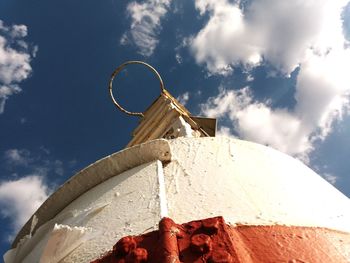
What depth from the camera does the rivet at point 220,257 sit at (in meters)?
1.83

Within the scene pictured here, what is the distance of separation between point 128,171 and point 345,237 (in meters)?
1.56

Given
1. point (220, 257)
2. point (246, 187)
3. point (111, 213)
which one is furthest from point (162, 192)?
point (220, 257)

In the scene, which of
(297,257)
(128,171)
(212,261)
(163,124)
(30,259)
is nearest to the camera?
(212,261)

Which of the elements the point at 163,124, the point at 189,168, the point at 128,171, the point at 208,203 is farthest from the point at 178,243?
the point at 163,124

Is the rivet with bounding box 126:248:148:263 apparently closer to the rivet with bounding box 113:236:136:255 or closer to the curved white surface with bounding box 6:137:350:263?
the rivet with bounding box 113:236:136:255

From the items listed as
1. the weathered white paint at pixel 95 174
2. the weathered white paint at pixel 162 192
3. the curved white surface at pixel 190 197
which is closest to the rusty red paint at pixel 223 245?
the curved white surface at pixel 190 197

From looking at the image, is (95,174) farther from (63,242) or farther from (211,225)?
(211,225)

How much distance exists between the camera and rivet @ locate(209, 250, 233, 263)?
6.00 feet

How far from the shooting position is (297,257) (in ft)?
6.66

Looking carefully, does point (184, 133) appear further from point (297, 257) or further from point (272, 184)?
point (297, 257)

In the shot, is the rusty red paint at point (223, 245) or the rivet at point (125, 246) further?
the rivet at point (125, 246)

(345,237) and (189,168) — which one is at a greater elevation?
(189,168)

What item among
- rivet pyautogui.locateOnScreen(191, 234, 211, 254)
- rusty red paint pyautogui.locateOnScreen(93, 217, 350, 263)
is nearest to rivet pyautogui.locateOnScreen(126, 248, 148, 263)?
rusty red paint pyautogui.locateOnScreen(93, 217, 350, 263)

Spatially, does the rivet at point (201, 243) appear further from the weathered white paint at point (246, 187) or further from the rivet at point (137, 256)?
the weathered white paint at point (246, 187)
